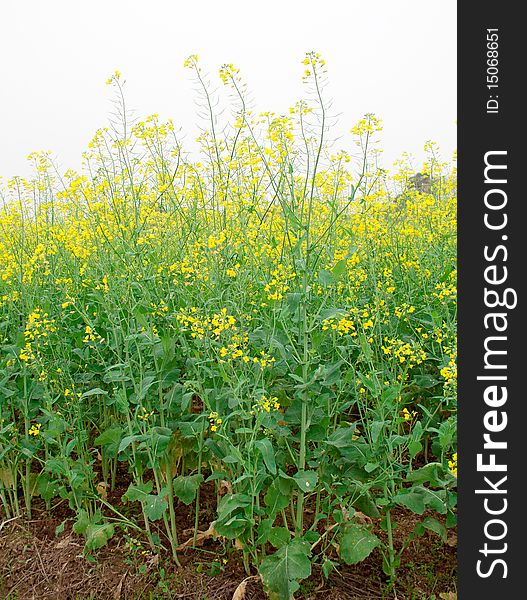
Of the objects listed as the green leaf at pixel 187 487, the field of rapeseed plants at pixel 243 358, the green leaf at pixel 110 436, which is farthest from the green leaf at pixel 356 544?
the green leaf at pixel 110 436

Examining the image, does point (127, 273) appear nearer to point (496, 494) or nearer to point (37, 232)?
point (37, 232)

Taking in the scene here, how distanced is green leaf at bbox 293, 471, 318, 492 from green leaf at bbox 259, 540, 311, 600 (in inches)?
12.6

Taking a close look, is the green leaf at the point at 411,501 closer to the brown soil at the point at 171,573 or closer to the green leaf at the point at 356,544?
the green leaf at the point at 356,544

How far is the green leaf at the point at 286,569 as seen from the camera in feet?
9.55

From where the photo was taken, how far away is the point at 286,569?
292 cm

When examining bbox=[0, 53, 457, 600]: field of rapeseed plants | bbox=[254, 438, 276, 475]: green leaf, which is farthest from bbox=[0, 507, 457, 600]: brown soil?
bbox=[254, 438, 276, 475]: green leaf

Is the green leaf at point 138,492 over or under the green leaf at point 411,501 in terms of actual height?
under

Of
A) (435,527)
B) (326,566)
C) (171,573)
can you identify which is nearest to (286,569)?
(326,566)

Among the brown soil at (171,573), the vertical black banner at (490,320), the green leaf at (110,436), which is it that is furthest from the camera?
the green leaf at (110,436)

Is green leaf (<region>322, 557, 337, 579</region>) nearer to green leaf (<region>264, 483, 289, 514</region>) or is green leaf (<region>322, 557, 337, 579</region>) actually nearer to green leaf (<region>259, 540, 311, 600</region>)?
green leaf (<region>259, 540, 311, 600</region>)

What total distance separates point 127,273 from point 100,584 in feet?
5.46

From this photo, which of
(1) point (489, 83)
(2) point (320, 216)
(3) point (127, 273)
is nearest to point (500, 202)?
(1) point (489, 83)

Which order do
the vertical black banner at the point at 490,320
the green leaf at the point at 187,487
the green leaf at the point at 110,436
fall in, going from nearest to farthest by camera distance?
the vertical black banner at the point at 490,320 < the green leaf at the point at 187,487 < the green leaf at the point at 110,436

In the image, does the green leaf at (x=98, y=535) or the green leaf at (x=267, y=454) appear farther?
the green leaf at (x=98, y=535)
